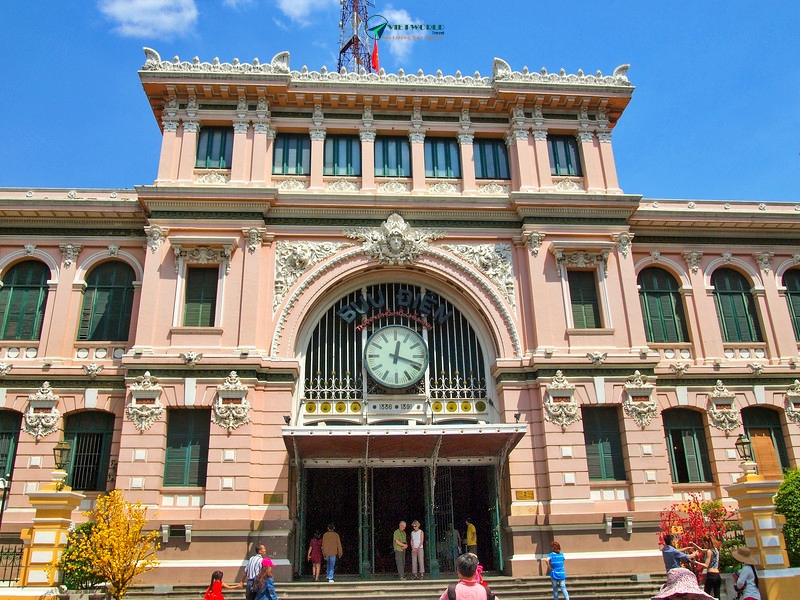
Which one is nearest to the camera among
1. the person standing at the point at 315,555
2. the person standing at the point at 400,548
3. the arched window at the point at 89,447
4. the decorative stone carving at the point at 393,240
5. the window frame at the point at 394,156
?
the person standing at the point at 400,548

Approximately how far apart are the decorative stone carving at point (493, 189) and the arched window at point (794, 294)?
12.5 m

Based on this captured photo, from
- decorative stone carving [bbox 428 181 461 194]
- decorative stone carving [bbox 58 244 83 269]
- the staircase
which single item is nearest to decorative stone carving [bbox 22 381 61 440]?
decorative stone carving [bbox 58 244 83 269]

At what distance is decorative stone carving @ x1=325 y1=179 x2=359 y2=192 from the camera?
26.4 m

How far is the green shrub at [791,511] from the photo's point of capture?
18.5 meters

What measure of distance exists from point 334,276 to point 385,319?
2512mm

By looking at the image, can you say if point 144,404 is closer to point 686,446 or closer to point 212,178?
point 212,178

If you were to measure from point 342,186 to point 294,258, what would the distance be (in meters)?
3.66

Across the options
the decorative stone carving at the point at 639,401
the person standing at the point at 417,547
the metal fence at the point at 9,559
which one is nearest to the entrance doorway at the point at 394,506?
the person standing at the point at 417,547

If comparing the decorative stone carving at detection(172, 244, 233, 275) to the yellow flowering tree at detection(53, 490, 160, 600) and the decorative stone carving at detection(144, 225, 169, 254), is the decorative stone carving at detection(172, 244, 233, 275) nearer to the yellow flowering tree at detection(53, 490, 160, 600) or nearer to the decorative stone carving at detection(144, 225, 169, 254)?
the decorative stone carving at detection(144, 225, 169, 254)

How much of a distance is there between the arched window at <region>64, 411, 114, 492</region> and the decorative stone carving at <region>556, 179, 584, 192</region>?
18.8m

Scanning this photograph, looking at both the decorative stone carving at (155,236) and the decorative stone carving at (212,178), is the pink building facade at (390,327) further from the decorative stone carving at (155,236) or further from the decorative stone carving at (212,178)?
the decorative stone carving at (212,178)

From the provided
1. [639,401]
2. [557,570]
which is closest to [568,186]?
[639,401]

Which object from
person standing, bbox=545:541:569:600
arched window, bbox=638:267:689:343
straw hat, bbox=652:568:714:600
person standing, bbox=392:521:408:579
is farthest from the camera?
arched window, bbox=638:267:689:343

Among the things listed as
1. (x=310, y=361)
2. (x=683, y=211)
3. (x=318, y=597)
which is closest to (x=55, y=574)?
(x=318, y=597)
